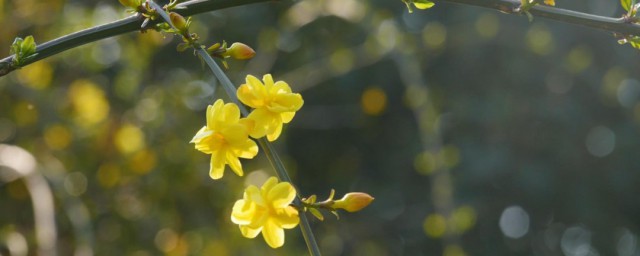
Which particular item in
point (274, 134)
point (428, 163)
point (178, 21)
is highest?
point (178, 21)

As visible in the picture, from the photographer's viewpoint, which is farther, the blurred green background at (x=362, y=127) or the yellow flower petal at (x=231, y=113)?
the blurred green background at (x=362, y=127)

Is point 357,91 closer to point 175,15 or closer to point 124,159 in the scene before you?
point 124,159

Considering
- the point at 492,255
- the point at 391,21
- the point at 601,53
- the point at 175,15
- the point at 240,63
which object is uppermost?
the point at 240,63

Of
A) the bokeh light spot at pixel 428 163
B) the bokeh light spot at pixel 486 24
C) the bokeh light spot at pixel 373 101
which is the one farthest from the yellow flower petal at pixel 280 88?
the bokeh light spot at pixel 486 24

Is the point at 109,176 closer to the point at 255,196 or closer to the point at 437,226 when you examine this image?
the point at 437,226

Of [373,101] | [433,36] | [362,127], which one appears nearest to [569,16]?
[433,36]

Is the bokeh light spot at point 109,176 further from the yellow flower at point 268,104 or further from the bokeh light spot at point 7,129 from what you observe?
the yellow flower at point 268,104

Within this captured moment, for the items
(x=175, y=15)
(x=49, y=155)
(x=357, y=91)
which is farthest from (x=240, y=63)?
(x=175, y=15)

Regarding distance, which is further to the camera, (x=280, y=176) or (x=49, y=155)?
(x=49, y=155)
